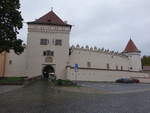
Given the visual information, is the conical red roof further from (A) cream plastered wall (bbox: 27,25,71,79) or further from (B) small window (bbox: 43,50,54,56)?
(B) small window (bbox: 43,50,54,56)

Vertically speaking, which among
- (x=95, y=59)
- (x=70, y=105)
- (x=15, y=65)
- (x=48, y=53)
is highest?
(x=48, y=53)

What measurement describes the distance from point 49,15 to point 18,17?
833 inches

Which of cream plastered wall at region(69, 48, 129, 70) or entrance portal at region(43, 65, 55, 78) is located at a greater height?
cream plastered wall at region(69, 48, 129, 70)

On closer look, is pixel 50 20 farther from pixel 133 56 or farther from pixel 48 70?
pixel 133 56

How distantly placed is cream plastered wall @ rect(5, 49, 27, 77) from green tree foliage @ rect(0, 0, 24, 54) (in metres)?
18.6

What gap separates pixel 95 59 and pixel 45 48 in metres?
13.9

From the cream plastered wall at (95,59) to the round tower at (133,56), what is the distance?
16.0 feet

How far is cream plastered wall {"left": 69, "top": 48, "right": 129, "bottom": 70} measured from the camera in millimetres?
41075

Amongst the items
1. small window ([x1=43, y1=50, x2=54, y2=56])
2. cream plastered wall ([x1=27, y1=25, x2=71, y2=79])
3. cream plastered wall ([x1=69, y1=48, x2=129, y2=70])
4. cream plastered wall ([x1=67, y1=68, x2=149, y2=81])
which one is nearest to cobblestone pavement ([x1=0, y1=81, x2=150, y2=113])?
cream plastered wall ([x1=67, y1=68, x2=149, y2=81])

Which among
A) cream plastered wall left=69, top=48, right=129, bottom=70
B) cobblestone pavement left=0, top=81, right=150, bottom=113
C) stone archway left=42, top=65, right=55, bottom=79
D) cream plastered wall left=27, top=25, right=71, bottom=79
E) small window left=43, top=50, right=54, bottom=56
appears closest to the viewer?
cobblestone pavement left=0, top=81, right=150, bottom=113

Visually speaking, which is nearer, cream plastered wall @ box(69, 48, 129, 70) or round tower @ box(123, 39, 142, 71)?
cream plastered wall @ box(69, 48, 129, 70)

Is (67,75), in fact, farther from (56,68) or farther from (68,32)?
(68,32)

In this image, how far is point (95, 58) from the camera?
143 feet

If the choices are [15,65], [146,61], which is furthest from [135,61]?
[15,65]
